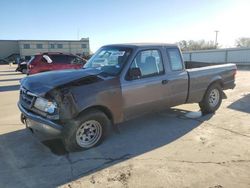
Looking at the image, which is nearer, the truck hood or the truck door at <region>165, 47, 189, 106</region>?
the truck hood

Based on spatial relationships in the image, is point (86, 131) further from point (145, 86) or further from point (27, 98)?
point (145, 86)

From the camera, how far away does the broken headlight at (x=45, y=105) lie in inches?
176

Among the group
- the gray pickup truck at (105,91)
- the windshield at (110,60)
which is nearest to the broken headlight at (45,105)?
the gray pickup truck at (105,91)

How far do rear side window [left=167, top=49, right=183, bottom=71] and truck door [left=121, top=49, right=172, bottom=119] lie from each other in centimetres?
33

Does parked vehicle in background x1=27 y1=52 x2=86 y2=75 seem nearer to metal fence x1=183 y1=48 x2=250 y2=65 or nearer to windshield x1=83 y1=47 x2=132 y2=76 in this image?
windshield x1=83 y1=47 x2=132 y2=76

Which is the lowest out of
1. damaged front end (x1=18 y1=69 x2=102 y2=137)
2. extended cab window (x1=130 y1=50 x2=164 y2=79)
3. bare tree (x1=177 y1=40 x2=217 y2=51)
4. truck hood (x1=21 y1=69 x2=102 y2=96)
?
damaged front end (x1=18 y1=69 x2=102 y2=137)

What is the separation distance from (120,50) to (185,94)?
6.73 ft

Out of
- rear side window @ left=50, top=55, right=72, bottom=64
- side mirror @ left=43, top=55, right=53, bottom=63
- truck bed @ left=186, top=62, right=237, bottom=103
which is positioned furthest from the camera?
rear side window @ left=50, top=55, right=72, bottom=64

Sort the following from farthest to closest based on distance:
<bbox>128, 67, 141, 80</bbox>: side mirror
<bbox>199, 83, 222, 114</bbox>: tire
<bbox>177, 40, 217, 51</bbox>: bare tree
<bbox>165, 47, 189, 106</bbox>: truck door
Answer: <bbox>177, 40, 217, 51</bbox>: bare tree, <bbox>199, 83, 222, 114</bbox>: tire, <bbox>165, 47, 189, 106</bbox>: truck door, <bbox>128, 67, 141, 80</bbox>: side mirror

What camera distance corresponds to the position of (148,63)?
5.78 meters

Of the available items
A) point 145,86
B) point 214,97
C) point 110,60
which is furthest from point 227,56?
point 110,60

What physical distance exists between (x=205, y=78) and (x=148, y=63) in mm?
2095

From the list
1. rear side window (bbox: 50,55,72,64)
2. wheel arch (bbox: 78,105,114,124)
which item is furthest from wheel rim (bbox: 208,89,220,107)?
rear side window (bbox: 50,55,72,64)

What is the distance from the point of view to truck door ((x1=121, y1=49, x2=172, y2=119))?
5.33m
